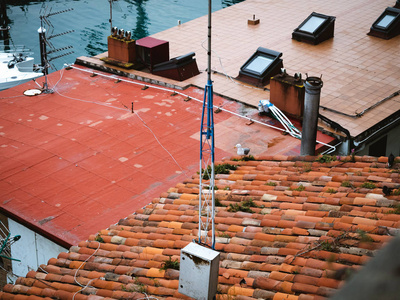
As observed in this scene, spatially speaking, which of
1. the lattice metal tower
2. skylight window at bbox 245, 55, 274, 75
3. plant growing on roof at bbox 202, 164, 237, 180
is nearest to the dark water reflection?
skylight window at bbox 245, 55, 274, 75

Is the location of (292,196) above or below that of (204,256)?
below

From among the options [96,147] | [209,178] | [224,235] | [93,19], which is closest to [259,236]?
[224,235]

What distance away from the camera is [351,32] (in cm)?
2742

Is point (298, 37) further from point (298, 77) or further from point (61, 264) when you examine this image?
point (61, 264)

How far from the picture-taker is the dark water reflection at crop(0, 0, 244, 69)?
154 ft

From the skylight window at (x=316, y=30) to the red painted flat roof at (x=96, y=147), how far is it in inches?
305

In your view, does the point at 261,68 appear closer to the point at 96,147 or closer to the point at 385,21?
the point at 96,147

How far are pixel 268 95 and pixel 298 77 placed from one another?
2258 mm

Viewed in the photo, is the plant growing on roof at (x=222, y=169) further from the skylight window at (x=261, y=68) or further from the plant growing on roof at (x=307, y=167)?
the skylight window at (x=261, y=68)

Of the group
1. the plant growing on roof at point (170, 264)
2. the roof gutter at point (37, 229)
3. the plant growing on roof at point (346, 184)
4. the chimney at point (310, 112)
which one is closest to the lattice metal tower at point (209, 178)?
the plant growing on roof at point (170, 264)

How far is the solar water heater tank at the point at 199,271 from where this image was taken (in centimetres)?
772

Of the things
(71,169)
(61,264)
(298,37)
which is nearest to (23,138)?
(71,169)

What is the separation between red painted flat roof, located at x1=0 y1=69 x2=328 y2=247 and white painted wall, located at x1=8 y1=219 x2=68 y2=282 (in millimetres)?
518

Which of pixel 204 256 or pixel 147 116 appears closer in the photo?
pixel 204 256
